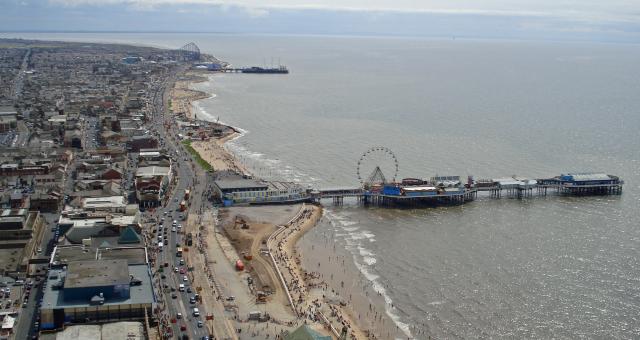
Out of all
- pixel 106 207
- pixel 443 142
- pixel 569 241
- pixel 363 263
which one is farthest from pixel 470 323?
pixel 443 142

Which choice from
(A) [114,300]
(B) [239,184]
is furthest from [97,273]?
(B) [239,184]

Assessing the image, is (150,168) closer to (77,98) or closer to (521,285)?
(521,285)

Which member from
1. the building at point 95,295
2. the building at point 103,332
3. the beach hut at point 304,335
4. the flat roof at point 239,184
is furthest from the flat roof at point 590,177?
the building at point 103,332

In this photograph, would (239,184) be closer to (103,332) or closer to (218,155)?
(218,155)

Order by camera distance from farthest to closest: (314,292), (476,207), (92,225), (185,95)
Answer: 1. (185,95)
2. (476,207)
3. (92,225)
4. (314,292)

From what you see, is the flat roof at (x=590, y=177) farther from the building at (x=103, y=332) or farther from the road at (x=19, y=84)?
the road at (x=19, y=84)

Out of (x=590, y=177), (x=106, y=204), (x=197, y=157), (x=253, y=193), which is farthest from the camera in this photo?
(x=197, y=157)
